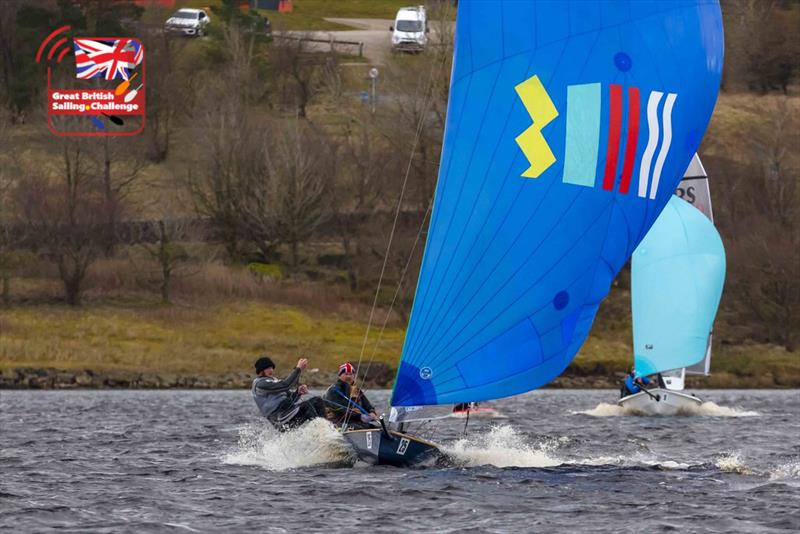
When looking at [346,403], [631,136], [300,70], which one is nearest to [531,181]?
[631,136]

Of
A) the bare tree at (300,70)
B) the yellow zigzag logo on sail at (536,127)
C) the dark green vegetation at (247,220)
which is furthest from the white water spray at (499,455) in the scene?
the bare tree at (300,70)

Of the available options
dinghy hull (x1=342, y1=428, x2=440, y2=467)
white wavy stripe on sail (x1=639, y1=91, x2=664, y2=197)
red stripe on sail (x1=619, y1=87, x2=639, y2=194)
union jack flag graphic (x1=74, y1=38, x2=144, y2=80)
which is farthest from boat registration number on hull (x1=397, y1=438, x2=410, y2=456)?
union jack flag graphic (x1=74, y1=38, x2=144, y2=80)

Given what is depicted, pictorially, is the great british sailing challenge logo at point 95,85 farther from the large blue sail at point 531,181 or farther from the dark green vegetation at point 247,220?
the large blue sail at point 531,181

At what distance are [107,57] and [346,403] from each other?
2583 inches

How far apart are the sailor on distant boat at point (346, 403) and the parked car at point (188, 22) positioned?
79.3 m

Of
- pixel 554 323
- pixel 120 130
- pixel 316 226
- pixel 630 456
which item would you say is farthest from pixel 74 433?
pixel 120 130

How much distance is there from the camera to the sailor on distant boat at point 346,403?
2572cm

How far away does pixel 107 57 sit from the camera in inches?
3462

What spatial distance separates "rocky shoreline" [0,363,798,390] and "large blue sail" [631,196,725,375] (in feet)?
66.6

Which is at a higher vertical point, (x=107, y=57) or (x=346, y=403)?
(x=107, y=57)

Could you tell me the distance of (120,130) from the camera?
3248 inches

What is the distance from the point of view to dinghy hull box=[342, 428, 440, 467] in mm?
25047

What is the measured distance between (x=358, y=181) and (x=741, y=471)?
2237 inches

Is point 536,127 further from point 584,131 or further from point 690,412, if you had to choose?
point 690,412
